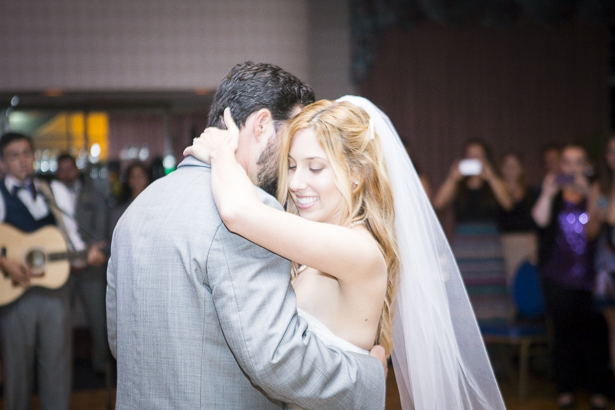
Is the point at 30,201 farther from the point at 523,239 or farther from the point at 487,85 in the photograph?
the point at 487,85

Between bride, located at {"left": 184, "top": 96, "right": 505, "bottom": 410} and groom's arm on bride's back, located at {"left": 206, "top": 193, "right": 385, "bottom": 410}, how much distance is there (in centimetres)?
5

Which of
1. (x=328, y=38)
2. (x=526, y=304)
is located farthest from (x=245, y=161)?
(x=328, y=38)

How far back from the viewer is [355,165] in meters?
1.60

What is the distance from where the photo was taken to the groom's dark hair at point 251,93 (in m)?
1.46

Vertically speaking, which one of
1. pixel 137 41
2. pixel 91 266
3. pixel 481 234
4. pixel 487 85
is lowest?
pixel 91 266

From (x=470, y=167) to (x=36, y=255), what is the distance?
124 inches

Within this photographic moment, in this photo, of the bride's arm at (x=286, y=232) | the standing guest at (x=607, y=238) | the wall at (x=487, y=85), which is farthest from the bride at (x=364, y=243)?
the wall at (x=487, y=85)

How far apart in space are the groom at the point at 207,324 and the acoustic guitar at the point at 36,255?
2.31 meters

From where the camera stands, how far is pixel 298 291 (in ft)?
5.26

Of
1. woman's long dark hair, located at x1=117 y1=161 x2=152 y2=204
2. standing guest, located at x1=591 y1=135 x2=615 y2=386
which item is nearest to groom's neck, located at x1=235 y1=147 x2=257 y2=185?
standing guest, located at x1=591 y1=135 x2=615 y2=386

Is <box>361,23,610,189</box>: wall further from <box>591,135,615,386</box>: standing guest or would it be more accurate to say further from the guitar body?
the guitar body

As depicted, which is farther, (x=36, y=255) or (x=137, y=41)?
(x=137, y=41)

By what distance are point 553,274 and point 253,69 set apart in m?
3.29

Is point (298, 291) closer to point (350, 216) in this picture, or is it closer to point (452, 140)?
point (350, 216)
